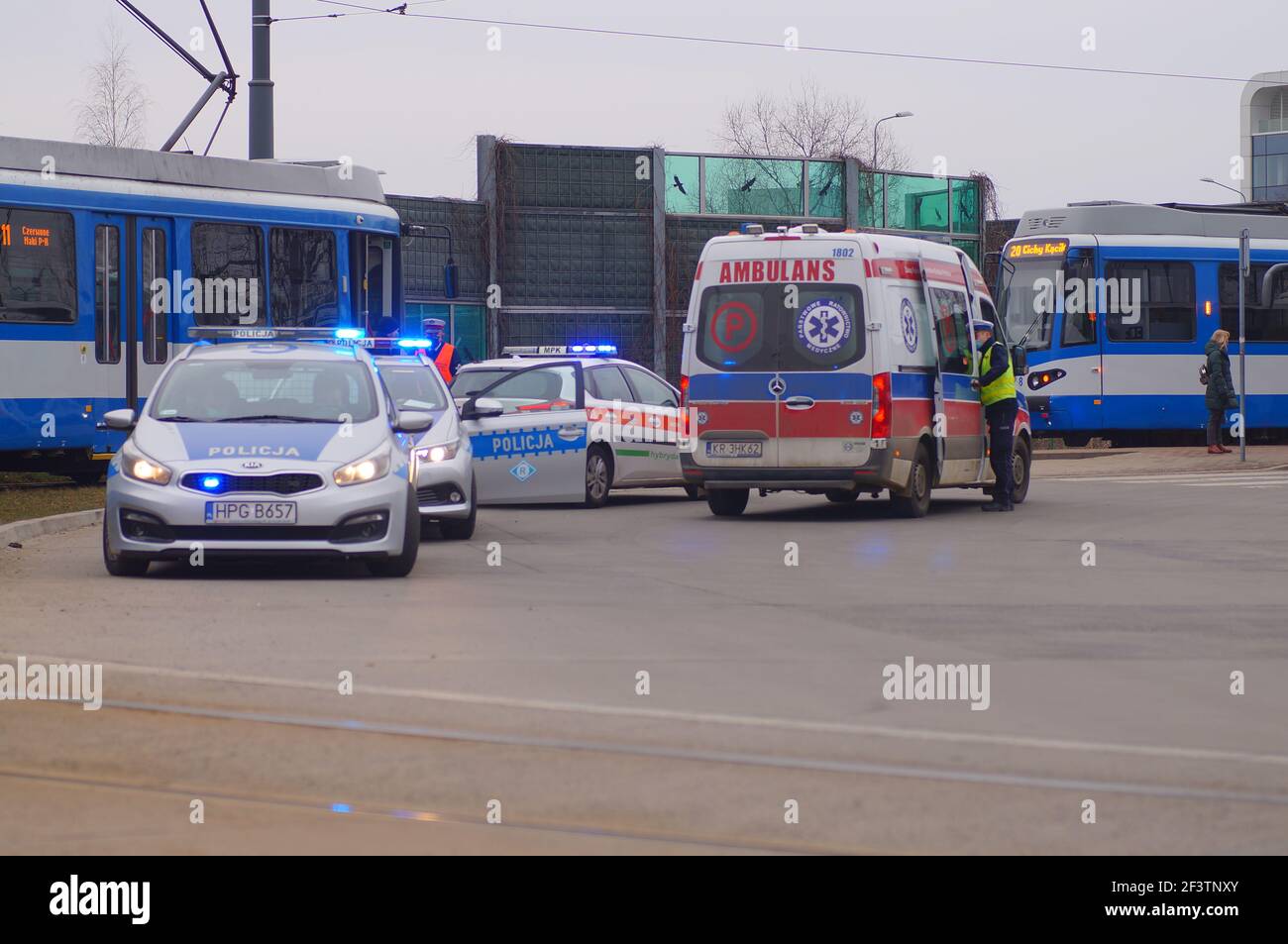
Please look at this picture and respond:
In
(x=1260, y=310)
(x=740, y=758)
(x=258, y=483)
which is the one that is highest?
(x=1260, y=310)

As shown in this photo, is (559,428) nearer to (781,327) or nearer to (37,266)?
(781,327)

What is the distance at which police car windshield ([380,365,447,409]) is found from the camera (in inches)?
684

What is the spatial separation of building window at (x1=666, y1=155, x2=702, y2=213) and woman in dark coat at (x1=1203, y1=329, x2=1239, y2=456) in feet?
56.5

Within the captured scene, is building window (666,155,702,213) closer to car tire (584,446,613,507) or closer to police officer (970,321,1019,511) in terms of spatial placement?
car tire (584,446,613,507)

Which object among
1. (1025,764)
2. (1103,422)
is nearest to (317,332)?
(1025,764)

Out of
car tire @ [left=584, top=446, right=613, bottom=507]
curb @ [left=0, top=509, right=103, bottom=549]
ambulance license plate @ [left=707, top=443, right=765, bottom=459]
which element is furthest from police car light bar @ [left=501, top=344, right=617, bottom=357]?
curb @ [left=0, top=509, right=103, bottom=549]

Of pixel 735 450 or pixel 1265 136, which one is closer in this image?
pixel 735 450

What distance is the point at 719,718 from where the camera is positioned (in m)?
7.77

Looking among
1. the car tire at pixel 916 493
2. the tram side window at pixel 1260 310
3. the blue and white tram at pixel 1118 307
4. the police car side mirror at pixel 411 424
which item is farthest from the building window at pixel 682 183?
the police car side mirror at pixel 411 424

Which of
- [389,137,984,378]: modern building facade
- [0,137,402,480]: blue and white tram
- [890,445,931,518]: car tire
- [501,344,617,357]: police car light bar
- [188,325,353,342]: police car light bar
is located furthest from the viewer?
[389,137,984,378]: modern building facade

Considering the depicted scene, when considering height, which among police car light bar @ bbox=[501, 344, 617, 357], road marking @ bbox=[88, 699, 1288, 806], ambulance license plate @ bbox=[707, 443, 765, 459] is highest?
police car light bar @ bbox=[501, 344, 617, 357]

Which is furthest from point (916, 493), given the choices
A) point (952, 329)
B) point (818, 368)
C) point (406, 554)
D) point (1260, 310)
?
point (1260, 310)

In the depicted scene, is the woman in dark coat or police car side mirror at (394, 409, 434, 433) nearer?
police car side mirror at (394, 409, 434, 433)

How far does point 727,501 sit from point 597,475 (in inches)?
65.4
